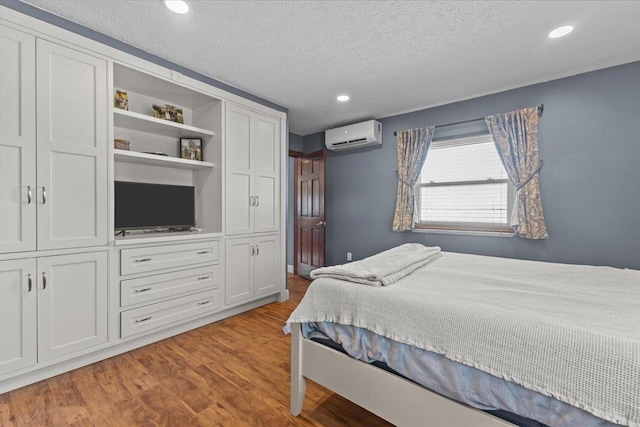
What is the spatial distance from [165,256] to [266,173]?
1477mm

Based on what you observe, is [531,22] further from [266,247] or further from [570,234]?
[266,247]

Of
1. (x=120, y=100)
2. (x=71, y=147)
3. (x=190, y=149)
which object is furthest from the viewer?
(x=190, y=149)

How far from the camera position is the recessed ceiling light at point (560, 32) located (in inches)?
82.7

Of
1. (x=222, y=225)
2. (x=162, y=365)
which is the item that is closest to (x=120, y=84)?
(x=222, y=225)

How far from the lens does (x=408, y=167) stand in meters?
3.81

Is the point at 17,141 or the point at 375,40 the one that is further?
the point at 375,40

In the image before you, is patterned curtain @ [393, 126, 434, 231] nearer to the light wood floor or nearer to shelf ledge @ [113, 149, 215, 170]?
the light wood floor

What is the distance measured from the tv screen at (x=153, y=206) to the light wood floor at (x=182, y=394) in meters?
1.11

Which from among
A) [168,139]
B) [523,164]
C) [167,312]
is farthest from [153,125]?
[523,164]

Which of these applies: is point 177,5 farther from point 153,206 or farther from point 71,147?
point 153,206

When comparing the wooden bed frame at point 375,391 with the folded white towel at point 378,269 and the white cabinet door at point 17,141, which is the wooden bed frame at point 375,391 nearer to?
the folded white towel at point 378,269

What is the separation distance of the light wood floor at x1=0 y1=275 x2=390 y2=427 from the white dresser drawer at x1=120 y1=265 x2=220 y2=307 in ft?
1.42

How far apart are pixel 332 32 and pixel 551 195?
2642mm

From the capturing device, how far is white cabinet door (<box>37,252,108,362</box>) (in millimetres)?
1963
